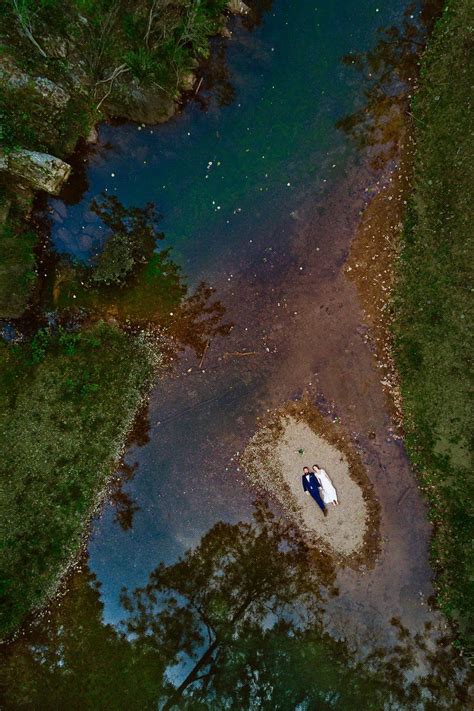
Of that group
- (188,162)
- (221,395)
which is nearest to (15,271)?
(188,162)

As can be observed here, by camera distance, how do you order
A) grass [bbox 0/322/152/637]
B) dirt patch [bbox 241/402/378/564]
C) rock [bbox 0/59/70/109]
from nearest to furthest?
rock [bbox 0/59/70/109] → grass [bbox 0/322/152/637] → dirt patch [bbox 241/402/378/564]

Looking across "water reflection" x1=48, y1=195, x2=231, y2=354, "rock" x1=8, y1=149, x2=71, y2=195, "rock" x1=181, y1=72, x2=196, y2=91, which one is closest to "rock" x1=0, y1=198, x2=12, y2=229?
"rock" x1=8, y1=149, x2=71, y2=195

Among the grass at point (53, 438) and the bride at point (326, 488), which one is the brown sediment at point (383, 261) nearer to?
the bride at point (326, 488)

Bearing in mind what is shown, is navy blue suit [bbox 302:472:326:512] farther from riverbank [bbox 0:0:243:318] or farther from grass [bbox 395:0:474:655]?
riverbank [bbox 0:0:243:318]

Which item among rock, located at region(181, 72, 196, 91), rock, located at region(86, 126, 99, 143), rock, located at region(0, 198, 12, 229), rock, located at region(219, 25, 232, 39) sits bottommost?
rock, located at region(0, 198, 12, 229)

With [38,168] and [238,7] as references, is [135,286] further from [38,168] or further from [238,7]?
[238,7]

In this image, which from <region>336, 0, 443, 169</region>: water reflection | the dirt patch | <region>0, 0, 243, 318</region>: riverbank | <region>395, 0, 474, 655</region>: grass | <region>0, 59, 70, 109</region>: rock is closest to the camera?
<region>0, 0, 243, 318</region>: riverbank
